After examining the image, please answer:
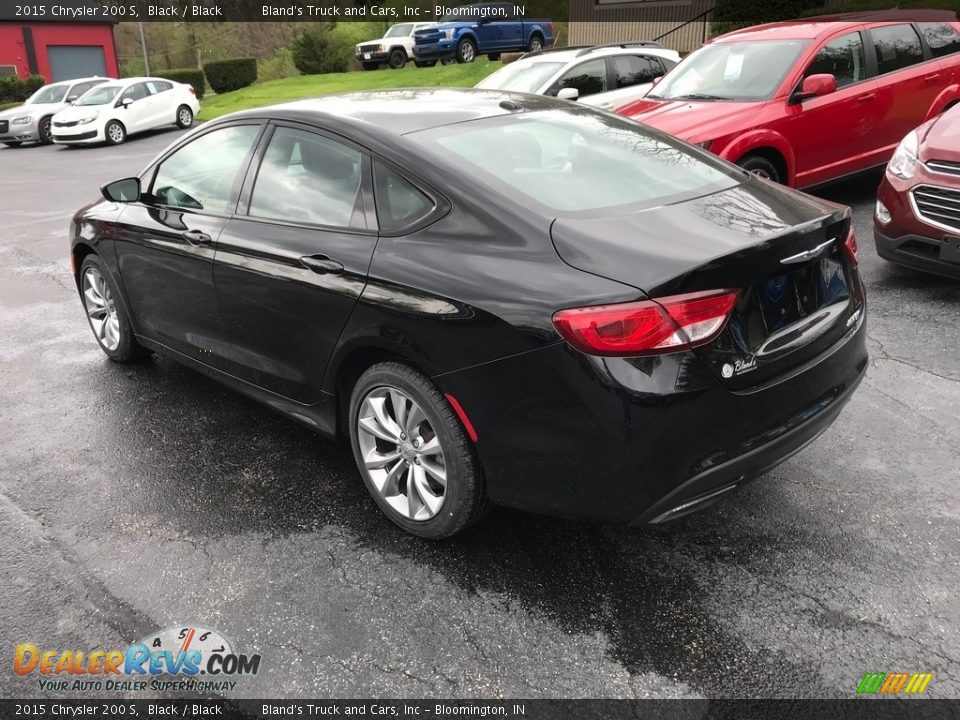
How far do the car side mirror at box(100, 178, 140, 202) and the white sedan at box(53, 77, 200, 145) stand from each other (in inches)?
703

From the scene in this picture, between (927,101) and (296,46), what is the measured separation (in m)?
32.3

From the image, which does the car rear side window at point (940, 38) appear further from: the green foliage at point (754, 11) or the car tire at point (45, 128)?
the car tire at point (45, 128)

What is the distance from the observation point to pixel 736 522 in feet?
10.7

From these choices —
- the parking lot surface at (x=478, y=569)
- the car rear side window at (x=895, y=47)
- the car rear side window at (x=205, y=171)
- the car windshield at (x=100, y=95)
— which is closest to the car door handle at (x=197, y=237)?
the car rear side window at (x=205, y=171)

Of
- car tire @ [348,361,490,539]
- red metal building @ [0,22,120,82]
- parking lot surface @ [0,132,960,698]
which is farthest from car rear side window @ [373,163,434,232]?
red metal building @ [0,22,120,82]

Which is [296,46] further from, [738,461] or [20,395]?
[738,461]

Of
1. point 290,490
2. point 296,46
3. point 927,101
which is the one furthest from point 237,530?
point 296,46

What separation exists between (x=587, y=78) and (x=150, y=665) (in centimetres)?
973

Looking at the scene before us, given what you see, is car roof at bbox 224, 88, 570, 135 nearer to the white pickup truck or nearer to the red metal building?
the white pickup truck

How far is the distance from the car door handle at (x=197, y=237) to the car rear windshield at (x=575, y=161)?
1.24m

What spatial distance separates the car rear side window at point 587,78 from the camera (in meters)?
10.6

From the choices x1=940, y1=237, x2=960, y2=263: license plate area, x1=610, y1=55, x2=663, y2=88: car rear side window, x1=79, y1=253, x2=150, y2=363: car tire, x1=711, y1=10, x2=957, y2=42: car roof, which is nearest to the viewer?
x1=79, y1=253, x2=150, y2=363: car tire

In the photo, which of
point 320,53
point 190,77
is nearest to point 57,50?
point 190,77

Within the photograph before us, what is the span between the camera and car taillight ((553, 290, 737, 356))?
96.7 inches
